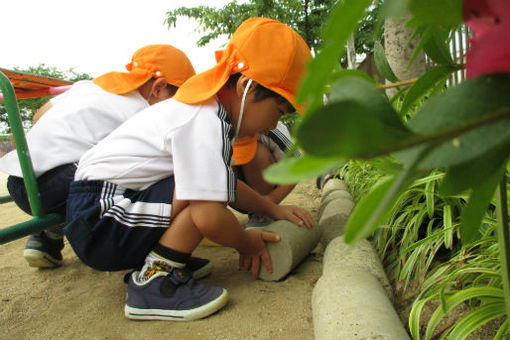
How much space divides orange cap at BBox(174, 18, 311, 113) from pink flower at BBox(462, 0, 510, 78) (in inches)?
46.5

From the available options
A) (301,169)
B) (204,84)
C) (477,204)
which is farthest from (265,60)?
(301,169)

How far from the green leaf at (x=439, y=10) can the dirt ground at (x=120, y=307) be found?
977 millimetres

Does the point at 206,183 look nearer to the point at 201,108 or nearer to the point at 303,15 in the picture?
the point at 201,108

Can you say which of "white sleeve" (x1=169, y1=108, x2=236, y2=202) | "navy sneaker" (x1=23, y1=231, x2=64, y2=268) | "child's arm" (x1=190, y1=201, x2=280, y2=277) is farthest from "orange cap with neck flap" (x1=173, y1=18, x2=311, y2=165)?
"navy sneaker" (x1=23, y1=231, x2=64, y2=268)

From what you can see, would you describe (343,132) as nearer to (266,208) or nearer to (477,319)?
(477,319)

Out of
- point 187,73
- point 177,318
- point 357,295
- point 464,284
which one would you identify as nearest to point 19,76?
point 187,73

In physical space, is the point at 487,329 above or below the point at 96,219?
below

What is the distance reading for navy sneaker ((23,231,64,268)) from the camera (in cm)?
175

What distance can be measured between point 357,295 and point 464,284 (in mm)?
303

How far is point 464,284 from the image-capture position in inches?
38.0

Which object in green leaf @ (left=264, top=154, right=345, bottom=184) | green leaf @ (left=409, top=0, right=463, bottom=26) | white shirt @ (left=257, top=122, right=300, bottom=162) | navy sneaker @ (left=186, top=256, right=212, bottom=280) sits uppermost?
green leaf @ (left=409, top=0, right=463, bottom=26)

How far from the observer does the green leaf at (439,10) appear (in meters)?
0.24

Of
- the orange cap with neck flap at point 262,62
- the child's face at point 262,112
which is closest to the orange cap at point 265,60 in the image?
the orange cap with neck flap at point 262,62

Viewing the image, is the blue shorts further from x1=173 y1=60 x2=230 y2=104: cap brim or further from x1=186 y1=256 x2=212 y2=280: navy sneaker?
x1=173 y1=60 x2=230 y2=104: cap brim
